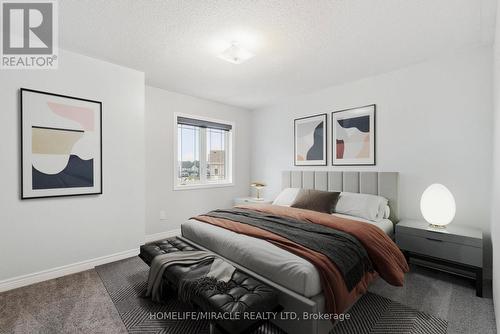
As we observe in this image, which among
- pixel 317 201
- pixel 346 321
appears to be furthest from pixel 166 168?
pixel 346 321

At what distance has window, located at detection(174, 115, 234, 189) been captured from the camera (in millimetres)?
4219

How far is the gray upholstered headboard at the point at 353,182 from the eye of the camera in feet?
10.2

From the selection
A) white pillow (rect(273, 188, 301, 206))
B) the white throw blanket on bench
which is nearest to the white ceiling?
white pillow (rect(273, 188, 301, 206))

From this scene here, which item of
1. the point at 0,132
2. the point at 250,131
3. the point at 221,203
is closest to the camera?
the point at 0,132

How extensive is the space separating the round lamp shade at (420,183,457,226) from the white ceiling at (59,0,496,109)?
1580 mm

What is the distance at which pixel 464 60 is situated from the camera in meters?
2.65

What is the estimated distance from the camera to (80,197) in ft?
9.02

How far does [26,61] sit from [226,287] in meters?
3.03

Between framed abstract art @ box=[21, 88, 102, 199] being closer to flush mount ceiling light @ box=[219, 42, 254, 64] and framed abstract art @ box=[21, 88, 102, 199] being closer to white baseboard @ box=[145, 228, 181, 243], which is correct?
white baseboard @ box=[145, 228, 181, 243]

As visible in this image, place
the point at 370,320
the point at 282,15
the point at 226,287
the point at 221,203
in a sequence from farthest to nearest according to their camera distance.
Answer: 1. the point at 221,203
2. the point at 282,15
3. the point at 370,320
4. the point at 226,287

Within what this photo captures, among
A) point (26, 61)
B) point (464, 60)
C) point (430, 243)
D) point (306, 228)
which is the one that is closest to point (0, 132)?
point (26, 61)

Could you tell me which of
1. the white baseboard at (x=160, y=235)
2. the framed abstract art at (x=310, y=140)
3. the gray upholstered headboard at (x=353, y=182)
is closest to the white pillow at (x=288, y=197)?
the gray upholstered headboard at (x=353, y=182)

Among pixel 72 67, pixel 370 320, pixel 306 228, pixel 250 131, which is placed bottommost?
pixel 370 320

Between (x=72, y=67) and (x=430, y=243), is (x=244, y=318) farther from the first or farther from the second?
(x=72, y=67)
